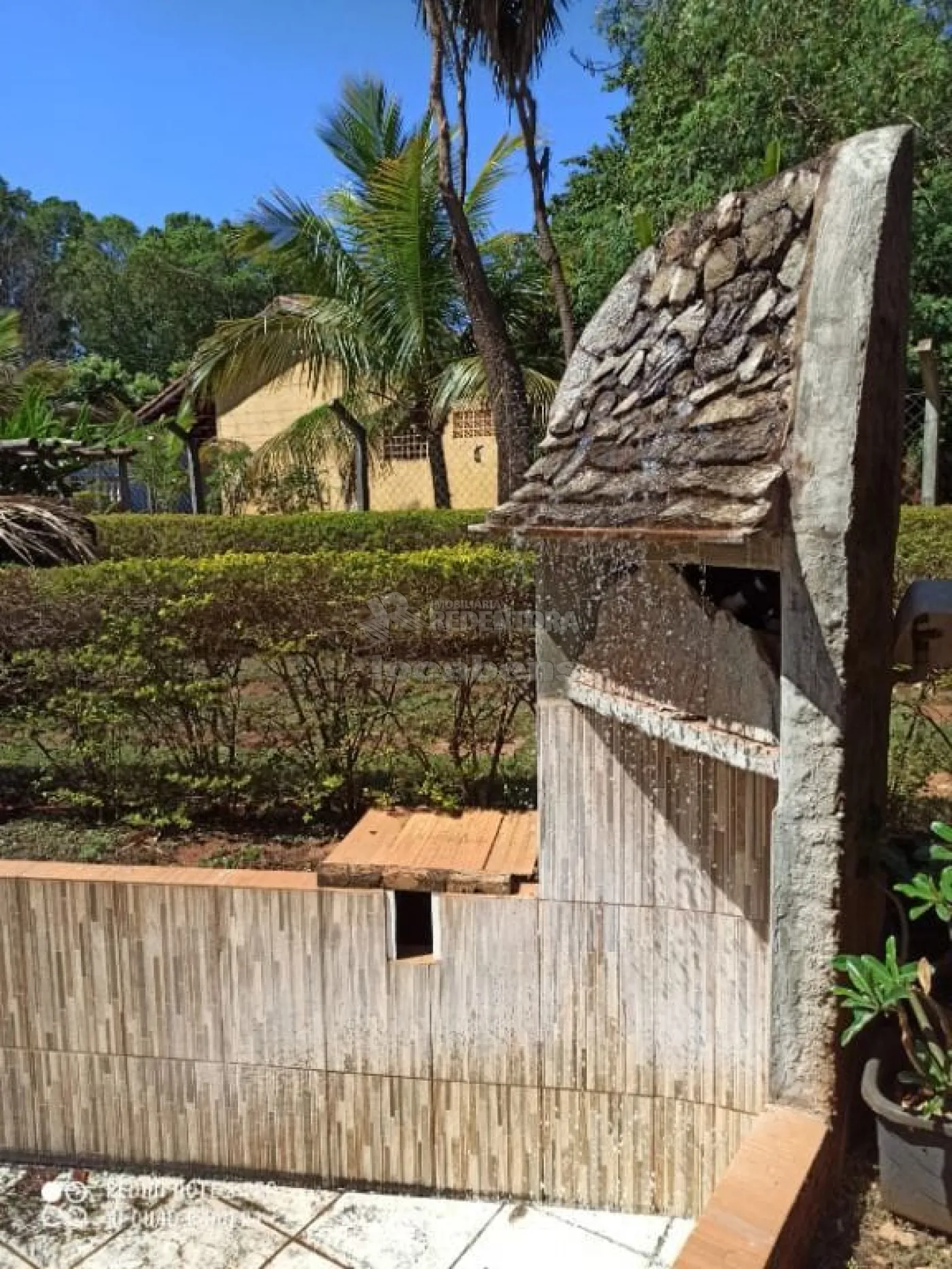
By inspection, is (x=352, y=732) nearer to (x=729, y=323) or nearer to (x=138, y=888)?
(x=138, y=888)

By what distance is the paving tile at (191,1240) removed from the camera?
338cm

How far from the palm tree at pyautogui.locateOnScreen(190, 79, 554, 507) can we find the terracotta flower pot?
8.70 m

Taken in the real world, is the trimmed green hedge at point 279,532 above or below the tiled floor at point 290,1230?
above

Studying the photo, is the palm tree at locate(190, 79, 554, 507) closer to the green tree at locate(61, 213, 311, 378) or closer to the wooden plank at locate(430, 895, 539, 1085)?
the wooden plank at locate(430, 895, 539, 1085)

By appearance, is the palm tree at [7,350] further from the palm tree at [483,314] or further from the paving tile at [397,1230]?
the paving tile at [397,1230]

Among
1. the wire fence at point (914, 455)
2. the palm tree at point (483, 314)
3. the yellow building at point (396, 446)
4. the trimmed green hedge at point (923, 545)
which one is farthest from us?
the yellow building at point (396, 446)

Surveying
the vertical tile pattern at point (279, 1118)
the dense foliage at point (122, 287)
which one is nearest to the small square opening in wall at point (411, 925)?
the vertical tile pattern at point (279, 1118)

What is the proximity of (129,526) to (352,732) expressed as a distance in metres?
9.35

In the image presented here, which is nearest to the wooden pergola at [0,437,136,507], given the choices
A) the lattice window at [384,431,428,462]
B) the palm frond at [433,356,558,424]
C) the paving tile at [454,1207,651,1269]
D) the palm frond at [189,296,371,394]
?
the paving tile at [454,1207,651,1269]

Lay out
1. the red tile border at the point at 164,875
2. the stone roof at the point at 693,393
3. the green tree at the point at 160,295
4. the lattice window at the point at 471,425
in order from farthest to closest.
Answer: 1. the green tree at the point at 160,295
2. the lattice window at the point at 471,425
3. the red tile border at the point at 164,875
4. the stone roof at the point at 693,393

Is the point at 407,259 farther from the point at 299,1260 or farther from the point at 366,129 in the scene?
the point at 299,1260

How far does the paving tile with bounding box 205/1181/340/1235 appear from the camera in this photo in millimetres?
3617

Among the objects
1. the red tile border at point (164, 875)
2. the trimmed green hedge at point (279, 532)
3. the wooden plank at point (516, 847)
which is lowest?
the red tile border at point (164, 875)

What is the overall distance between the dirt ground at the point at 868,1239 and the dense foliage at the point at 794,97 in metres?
9.50
